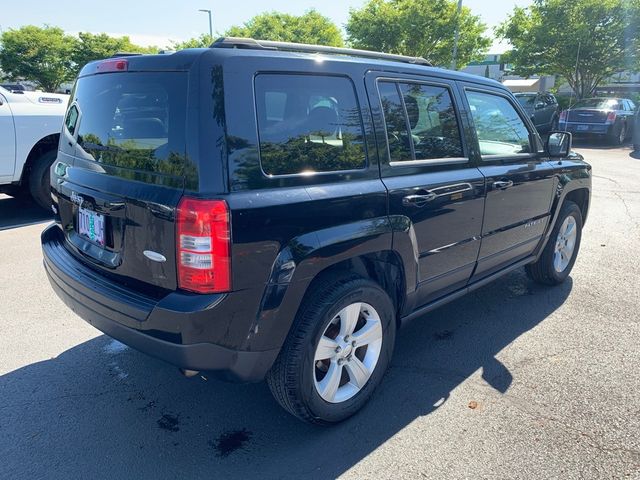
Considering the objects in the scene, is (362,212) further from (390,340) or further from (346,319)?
(390,340)

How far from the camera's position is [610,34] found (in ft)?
70.0

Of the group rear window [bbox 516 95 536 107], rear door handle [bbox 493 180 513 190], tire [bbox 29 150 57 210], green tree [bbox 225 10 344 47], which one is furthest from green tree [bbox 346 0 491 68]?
rear door handle [bbox 493 180 513 190]

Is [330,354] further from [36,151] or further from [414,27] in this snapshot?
[414,27]

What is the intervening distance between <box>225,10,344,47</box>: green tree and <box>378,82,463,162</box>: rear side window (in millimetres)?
27104

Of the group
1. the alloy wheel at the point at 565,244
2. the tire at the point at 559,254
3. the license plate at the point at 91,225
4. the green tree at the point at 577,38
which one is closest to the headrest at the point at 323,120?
the license plate at the point at 91,225

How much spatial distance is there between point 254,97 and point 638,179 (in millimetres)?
10774

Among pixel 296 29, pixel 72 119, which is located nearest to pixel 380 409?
pixel 72 119

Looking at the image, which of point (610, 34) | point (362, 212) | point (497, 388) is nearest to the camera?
point (362, 212)

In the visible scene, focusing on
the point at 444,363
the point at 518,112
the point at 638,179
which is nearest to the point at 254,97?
the point at 444,363

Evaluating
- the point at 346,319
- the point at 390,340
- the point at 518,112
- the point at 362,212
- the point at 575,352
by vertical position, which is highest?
the point at 518,112

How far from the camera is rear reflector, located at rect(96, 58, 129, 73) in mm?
2404

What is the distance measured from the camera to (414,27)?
941 inches

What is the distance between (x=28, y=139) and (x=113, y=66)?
15.2ft

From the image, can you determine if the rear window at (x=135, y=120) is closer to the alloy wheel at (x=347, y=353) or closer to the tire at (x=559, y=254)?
the alloy wheel at (x=347, y=353)
